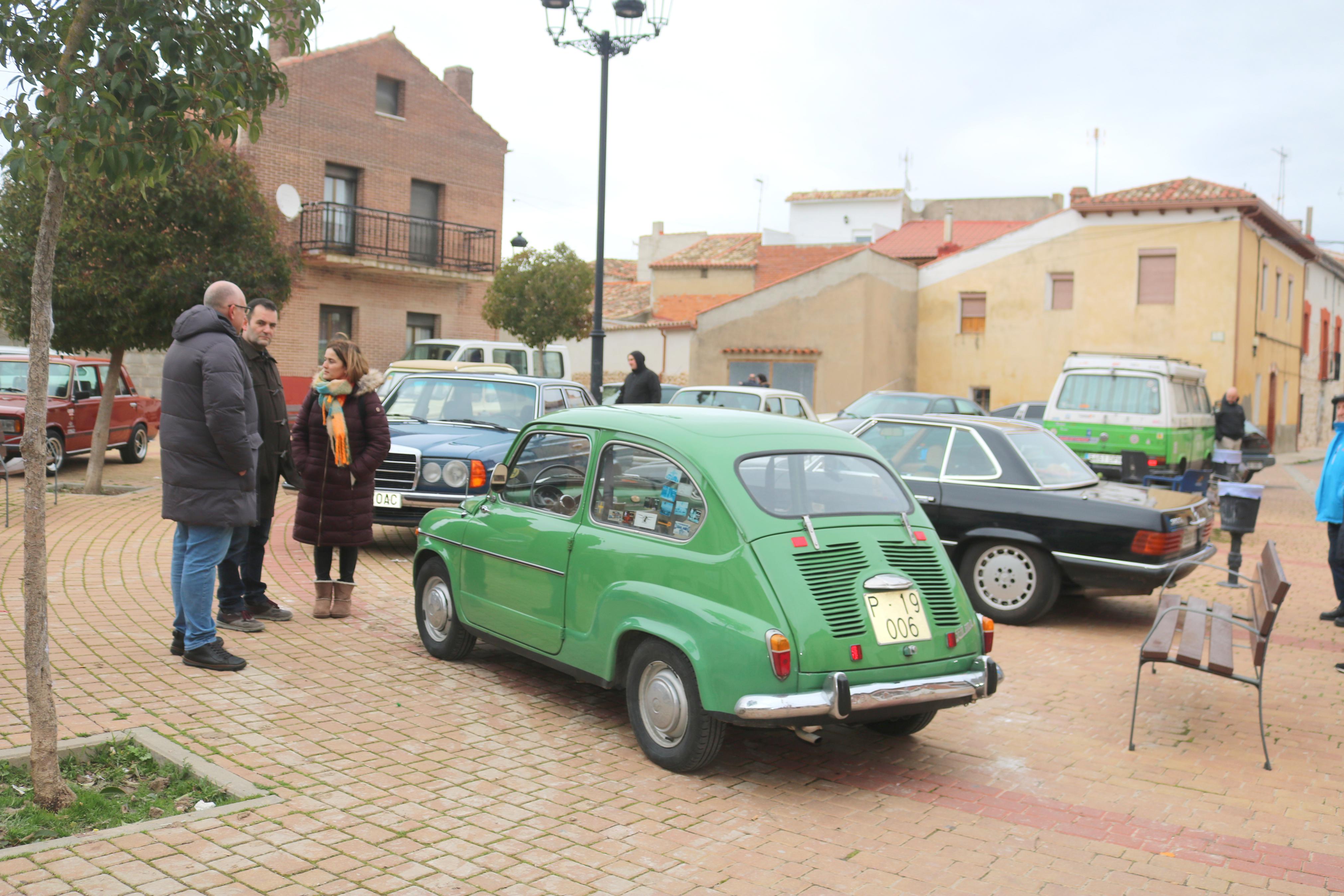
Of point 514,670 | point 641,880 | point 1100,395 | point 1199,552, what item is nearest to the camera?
point 641,880

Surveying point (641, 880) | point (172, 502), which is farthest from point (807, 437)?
point (172, 502)

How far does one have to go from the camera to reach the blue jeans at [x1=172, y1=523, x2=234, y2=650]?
594 cm

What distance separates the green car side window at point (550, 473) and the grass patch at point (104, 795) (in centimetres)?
216

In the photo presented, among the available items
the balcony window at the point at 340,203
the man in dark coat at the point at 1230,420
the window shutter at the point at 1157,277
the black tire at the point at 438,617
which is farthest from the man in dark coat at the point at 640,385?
the window shutter at the point at 1157,277

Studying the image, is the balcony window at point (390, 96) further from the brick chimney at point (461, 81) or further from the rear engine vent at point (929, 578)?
the rear engine vent at point (929, 578)

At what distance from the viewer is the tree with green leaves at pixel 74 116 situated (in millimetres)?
4012

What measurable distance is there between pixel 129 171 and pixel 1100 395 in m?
15.1

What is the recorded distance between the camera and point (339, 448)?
710 centimetres

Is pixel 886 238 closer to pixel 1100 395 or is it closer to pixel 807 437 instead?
pixel 1100 395

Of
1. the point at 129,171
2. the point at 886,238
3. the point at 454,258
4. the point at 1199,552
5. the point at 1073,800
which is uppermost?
the point at 886,238

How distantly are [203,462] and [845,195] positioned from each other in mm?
49382

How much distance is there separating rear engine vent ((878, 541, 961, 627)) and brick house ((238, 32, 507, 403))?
2322 centimetres

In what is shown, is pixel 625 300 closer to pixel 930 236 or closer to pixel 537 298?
pixel 930 236

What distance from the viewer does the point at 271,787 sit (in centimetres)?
446
